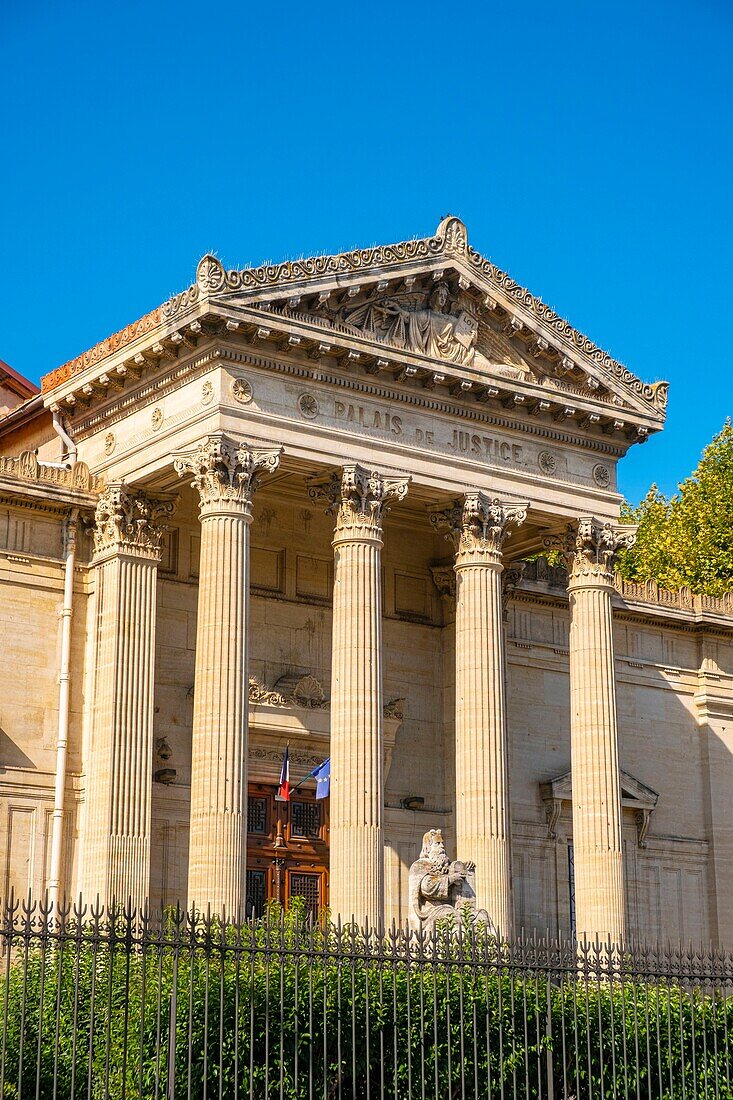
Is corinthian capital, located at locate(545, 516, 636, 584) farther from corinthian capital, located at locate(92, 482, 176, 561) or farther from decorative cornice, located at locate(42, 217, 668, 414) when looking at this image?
corinthian capital, located at locate(92, 482, 176, 561)

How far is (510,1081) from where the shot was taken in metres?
20.2

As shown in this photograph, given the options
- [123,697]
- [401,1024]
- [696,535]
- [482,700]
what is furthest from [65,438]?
[696,535]

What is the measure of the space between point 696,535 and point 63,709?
28.7 meters

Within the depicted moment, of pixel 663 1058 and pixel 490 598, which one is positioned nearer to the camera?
pixel 663 1058

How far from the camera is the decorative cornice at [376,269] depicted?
27891mm

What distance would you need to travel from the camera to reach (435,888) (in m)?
26.9

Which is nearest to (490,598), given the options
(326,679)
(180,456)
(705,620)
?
(326,679)

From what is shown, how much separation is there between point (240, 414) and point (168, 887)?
8.36 m

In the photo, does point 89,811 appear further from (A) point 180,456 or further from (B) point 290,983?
(B) point 290,983

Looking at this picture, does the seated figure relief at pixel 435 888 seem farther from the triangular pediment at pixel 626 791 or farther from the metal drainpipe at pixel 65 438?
the metal drainpipe at pixel 65 438

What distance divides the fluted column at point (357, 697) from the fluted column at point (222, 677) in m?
1.73

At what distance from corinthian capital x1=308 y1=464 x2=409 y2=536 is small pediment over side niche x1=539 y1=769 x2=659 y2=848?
862 centimetres

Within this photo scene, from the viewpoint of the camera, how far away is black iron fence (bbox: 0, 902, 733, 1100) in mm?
16672

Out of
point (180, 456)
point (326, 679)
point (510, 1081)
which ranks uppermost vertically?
point (180, 456)
